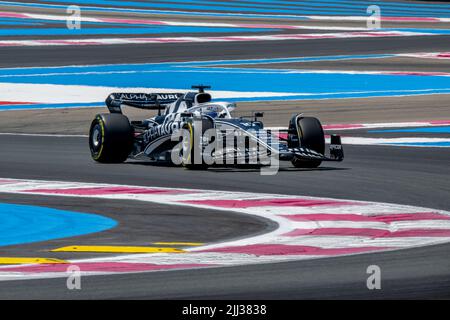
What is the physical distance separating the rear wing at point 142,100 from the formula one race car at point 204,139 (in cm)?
31

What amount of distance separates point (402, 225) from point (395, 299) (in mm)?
4006

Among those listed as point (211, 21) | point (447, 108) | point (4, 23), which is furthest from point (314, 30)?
point (447, 108)

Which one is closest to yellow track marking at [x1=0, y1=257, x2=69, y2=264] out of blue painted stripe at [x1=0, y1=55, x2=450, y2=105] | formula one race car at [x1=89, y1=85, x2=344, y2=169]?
formula one race car at [x1=89, y1=85, x2=344, y2=169]

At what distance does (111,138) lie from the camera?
19.2 meters

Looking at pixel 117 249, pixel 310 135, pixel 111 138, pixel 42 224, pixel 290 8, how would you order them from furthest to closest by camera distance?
pixel 290 8 < pixel 111 138 < pixel 310 135 < pixel 42 224 < pixel 117 249

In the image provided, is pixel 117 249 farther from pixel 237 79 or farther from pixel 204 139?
pixel 237 79

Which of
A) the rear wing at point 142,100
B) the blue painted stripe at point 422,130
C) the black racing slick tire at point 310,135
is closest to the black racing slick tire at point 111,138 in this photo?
the rear wing at point 142,100

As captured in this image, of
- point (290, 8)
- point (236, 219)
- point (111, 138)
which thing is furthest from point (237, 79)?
point (290, 8)

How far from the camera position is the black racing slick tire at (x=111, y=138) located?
19.1 m

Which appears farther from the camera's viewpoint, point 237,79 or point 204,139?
point 237,79

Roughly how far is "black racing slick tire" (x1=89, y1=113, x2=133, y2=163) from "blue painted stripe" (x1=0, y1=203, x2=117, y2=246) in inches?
173

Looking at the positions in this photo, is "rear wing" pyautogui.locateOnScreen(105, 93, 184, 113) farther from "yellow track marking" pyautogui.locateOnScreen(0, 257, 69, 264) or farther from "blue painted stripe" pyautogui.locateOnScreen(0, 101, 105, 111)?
"yellow track marking" pyautogui.locateOnScreen(0, 257, 69, 264)

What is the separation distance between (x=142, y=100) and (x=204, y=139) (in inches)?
93.5

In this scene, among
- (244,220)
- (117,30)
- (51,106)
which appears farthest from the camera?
(117,30)
